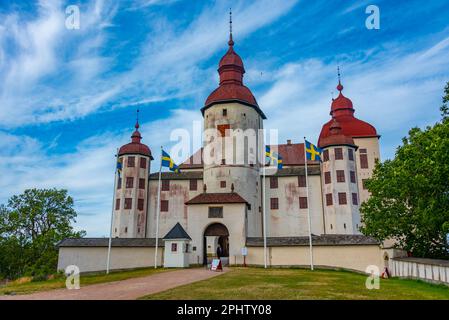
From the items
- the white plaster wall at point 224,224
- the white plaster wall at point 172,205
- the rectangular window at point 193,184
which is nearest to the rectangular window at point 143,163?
the white plaster wall at point 172,205

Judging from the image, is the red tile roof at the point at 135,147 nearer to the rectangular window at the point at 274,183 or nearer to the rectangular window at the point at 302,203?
the rectangular window at the point at 274,183

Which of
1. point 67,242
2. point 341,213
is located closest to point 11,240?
point 67,242

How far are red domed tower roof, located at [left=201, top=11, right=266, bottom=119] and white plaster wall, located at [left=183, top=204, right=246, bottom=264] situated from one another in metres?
14.3

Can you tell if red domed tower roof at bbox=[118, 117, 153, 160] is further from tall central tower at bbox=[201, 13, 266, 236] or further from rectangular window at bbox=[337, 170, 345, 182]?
rectangular window at bbox=[337, 170, 345, 182]

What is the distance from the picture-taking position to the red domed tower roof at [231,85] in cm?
4253

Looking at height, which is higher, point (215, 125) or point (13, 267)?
point (215, 125)

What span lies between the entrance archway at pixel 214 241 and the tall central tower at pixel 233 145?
5.51 m

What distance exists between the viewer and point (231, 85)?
44.2m

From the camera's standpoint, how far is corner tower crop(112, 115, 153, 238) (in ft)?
139

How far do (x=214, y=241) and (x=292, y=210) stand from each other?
10178 mm

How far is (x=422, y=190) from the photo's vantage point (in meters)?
22.7

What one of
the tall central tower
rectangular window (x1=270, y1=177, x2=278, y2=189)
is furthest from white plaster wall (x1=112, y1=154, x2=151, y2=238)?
rectangular window (x1=270, y1=177, x2=278, y2=189)
